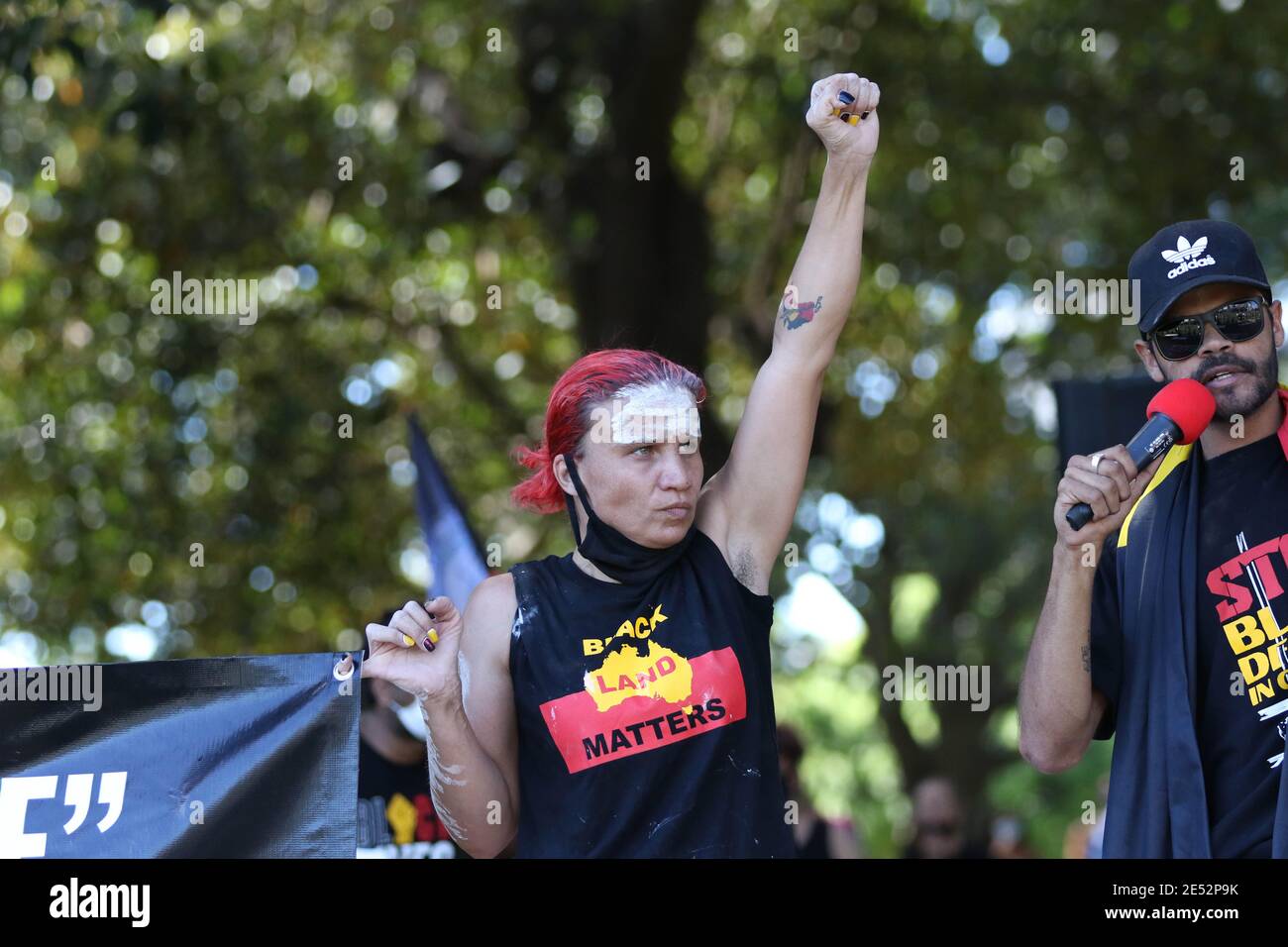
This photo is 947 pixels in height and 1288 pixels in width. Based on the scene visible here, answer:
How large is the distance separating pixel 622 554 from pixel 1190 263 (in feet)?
4.38

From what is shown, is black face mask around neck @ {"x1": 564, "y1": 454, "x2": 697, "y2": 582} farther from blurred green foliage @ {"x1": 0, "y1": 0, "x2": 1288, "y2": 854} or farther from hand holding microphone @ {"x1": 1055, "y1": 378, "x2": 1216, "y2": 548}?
blurred green foliage @ {"x1": 0, "y1": 0, "x2": 1288, "y2": 854}

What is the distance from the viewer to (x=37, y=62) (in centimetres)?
877

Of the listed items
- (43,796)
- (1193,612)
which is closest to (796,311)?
(1193,612)

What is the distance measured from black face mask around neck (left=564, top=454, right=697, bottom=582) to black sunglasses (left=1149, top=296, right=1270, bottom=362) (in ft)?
3.55

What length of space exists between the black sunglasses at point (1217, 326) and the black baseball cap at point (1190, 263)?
0.04m

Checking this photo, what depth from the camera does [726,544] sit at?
11.9 feet

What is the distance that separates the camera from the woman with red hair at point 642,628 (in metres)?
3.40

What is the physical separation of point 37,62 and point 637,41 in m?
3.29

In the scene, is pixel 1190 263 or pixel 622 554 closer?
pixel 1190 263

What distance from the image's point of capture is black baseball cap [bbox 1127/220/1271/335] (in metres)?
3.42

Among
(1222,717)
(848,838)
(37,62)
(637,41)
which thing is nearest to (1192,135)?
(637,41)

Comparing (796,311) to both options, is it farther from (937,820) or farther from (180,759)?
(937,820)

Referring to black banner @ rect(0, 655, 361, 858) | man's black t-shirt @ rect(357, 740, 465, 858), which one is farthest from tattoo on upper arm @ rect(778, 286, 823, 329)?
man's black t-shirt @ rect(357, 740, 465, 858)
